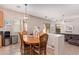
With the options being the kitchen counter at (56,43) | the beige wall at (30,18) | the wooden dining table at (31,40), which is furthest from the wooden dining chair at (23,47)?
the kitchen counter at (56,43)

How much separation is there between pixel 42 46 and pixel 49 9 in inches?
25.3

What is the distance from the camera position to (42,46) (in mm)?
1992

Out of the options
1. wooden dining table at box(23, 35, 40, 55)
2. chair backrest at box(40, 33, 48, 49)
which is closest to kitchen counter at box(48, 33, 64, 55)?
chair backrest at box(40, 33, 48, 49)

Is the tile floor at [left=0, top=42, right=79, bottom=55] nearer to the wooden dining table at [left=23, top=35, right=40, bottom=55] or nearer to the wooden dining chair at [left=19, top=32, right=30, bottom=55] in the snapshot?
the wooden dining chair at [left=19, top=32, right=30, bottom=55]

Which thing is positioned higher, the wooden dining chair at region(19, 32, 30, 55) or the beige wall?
the beige wall

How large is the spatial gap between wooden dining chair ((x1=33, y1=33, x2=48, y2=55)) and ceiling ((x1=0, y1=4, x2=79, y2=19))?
1.14ft

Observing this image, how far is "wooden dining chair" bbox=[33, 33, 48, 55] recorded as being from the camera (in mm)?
1982

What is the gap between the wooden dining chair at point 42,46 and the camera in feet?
6.50

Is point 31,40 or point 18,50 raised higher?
point 31,40

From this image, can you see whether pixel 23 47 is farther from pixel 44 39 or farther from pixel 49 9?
pixel 49 9

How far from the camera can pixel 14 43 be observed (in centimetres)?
192

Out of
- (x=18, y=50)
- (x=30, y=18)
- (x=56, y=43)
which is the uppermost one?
(x=30, y=18)

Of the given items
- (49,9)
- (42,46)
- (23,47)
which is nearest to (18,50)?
(23,47)
